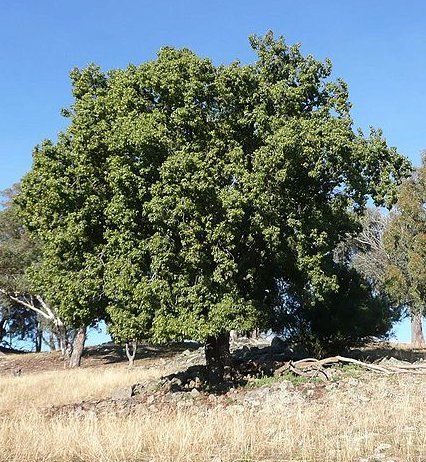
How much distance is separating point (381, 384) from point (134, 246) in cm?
900

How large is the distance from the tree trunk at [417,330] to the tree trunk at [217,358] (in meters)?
26.5

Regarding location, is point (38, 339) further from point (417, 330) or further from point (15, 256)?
point (417, 330)

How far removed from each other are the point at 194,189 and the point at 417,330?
3453 cm

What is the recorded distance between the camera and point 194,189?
15.5m

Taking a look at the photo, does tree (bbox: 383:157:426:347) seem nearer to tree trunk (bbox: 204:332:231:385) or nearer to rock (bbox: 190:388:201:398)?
tree trunk (bbox: 204:332:231:385)

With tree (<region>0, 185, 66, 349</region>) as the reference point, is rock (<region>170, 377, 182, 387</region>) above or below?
below

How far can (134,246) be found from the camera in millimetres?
16875

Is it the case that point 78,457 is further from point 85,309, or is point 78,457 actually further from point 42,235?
point 42,235

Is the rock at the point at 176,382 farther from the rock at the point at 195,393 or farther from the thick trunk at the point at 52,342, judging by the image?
the thick trunk at the point at 52,342

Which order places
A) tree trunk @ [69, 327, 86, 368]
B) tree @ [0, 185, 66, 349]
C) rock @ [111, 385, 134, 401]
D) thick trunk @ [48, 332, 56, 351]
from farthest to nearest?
thick trunk @ [48, 332, 56, 351] → tree @ [0, 185, 66, 349] → tree trunk @ [69, 327, 86, 368] → rock @ [111, 385, 134, 401]

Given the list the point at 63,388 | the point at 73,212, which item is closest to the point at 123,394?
the point at 63,388

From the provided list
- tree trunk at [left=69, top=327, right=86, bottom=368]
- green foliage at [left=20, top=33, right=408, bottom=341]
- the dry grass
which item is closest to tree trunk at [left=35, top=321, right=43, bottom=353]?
tree trunk at [left=69, top=327, right=86, bottom=368]

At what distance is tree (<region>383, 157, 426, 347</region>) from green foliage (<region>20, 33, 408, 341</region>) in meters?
14.4

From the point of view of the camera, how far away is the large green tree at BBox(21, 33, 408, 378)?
52.5 ft
